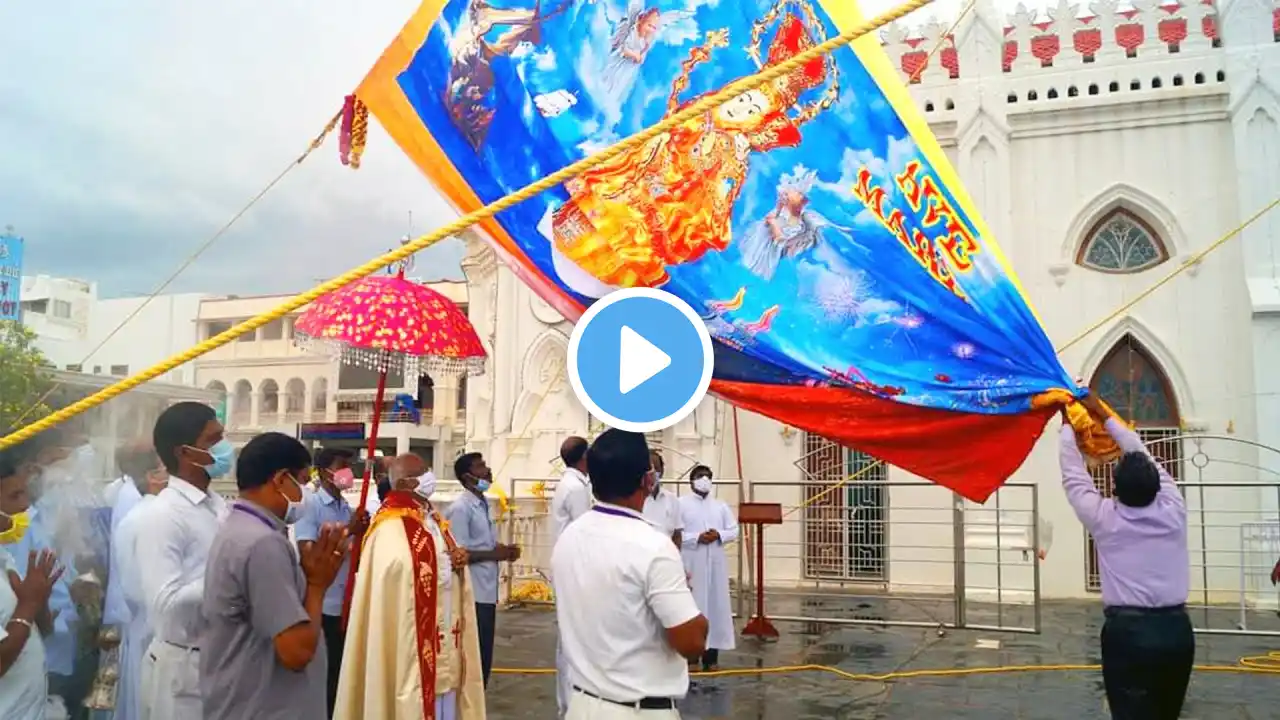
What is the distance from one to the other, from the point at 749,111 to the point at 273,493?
273 cm

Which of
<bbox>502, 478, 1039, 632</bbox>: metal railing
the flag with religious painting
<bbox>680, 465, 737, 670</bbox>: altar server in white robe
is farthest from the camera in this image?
<bbox>502, 478, 1039, 632</bbox>: metal railing

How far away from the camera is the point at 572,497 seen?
6348mm

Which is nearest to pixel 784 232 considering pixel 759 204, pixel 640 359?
pixel 759 204

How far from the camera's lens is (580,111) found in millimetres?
4660

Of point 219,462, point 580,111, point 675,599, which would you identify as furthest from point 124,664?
point 580,111

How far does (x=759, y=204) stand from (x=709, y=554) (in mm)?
4838

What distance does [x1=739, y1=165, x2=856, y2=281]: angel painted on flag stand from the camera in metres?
4.46

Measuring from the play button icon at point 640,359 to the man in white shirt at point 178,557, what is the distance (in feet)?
4.77

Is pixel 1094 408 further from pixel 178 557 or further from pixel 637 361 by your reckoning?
Answer: pixel 178 557

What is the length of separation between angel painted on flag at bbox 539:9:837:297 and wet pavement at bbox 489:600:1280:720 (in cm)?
355

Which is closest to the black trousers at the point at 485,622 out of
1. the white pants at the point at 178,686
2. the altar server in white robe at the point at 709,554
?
the altar server in white robe at the point at 709,554

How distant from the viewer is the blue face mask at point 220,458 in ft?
12.5

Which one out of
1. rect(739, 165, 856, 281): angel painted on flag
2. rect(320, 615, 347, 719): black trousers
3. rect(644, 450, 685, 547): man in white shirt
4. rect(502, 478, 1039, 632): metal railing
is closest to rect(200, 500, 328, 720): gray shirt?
rect(739, 165, 856, 281): angel painted on flag

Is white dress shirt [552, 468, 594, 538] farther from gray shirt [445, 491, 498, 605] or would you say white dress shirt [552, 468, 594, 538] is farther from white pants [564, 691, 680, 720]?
white pants [564, 691, 680, 720]
